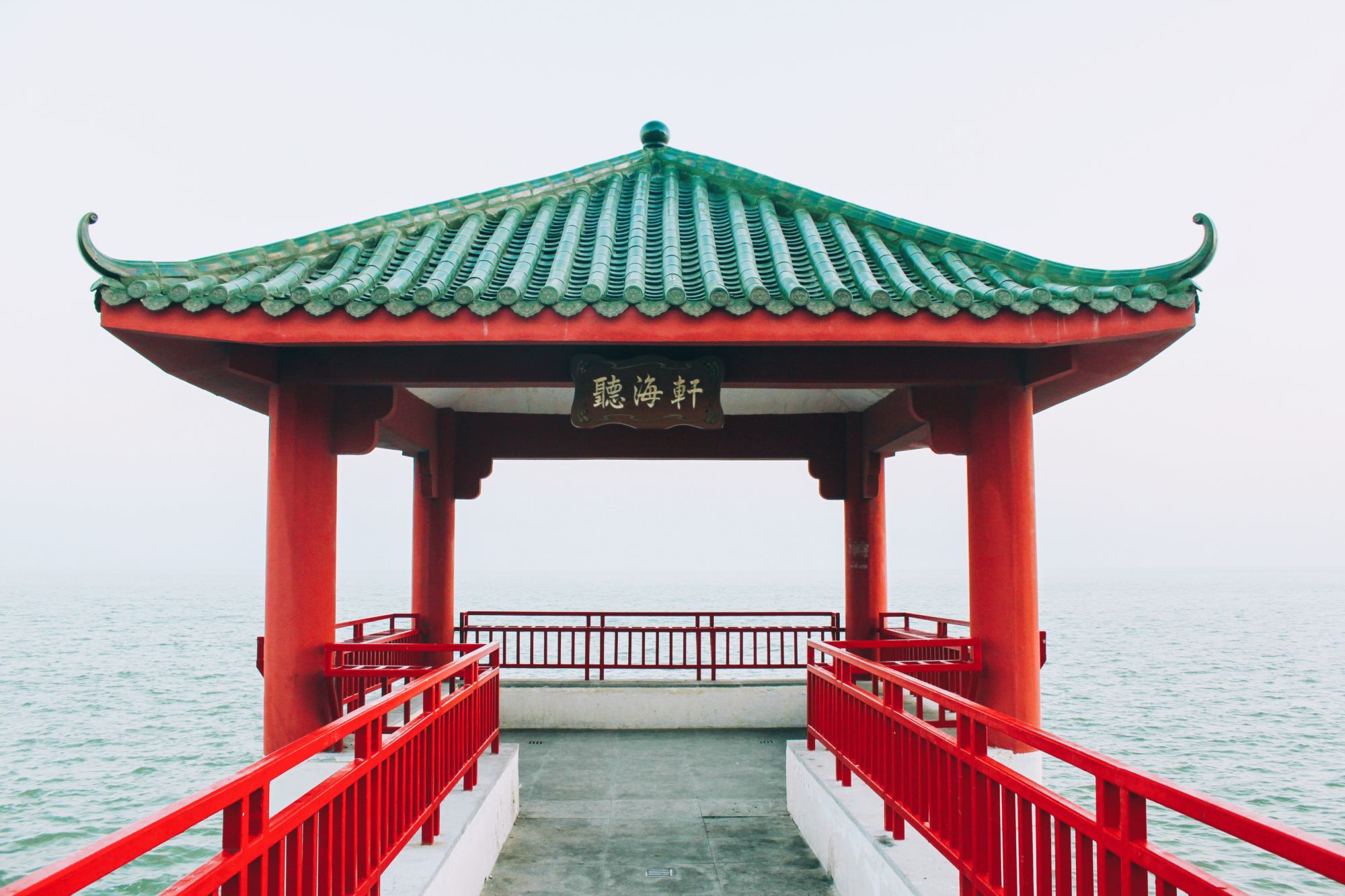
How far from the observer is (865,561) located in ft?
36.5

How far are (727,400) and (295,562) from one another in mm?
4722

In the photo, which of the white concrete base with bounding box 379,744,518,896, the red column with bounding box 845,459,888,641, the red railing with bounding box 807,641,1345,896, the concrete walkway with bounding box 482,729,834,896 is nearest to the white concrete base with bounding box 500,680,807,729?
the concrete walkway with bounding box 482,729,834,896

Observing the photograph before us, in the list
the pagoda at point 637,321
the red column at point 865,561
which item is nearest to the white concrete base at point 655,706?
the red column at point 865,561

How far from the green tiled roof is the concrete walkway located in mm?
3018

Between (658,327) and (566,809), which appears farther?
(566,809)

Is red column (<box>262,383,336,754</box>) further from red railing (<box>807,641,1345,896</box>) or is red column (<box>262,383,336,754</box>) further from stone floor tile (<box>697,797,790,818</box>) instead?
red railing (<box>807,641,1345,896</box>)

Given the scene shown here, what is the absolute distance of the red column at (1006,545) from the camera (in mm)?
6258

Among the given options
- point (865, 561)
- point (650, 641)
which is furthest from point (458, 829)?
point (650, 641)

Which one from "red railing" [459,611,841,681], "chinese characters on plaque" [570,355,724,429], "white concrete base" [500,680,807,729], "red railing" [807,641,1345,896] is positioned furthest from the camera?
"red railing" [459,611,841,681]

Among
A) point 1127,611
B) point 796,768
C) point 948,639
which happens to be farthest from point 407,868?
point 1127,611

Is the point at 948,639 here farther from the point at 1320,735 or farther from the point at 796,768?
the point at 1320,735

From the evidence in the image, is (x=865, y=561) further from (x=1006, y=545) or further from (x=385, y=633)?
(x=385, y=633)

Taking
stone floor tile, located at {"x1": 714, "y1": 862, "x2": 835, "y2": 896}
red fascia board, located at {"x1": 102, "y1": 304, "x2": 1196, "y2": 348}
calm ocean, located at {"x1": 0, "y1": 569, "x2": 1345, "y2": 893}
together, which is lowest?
calm ocean, located at {"x1": 0, "y1": 569, "x2": 1345, "y2": 893}

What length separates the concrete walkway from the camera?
5.13 metres
